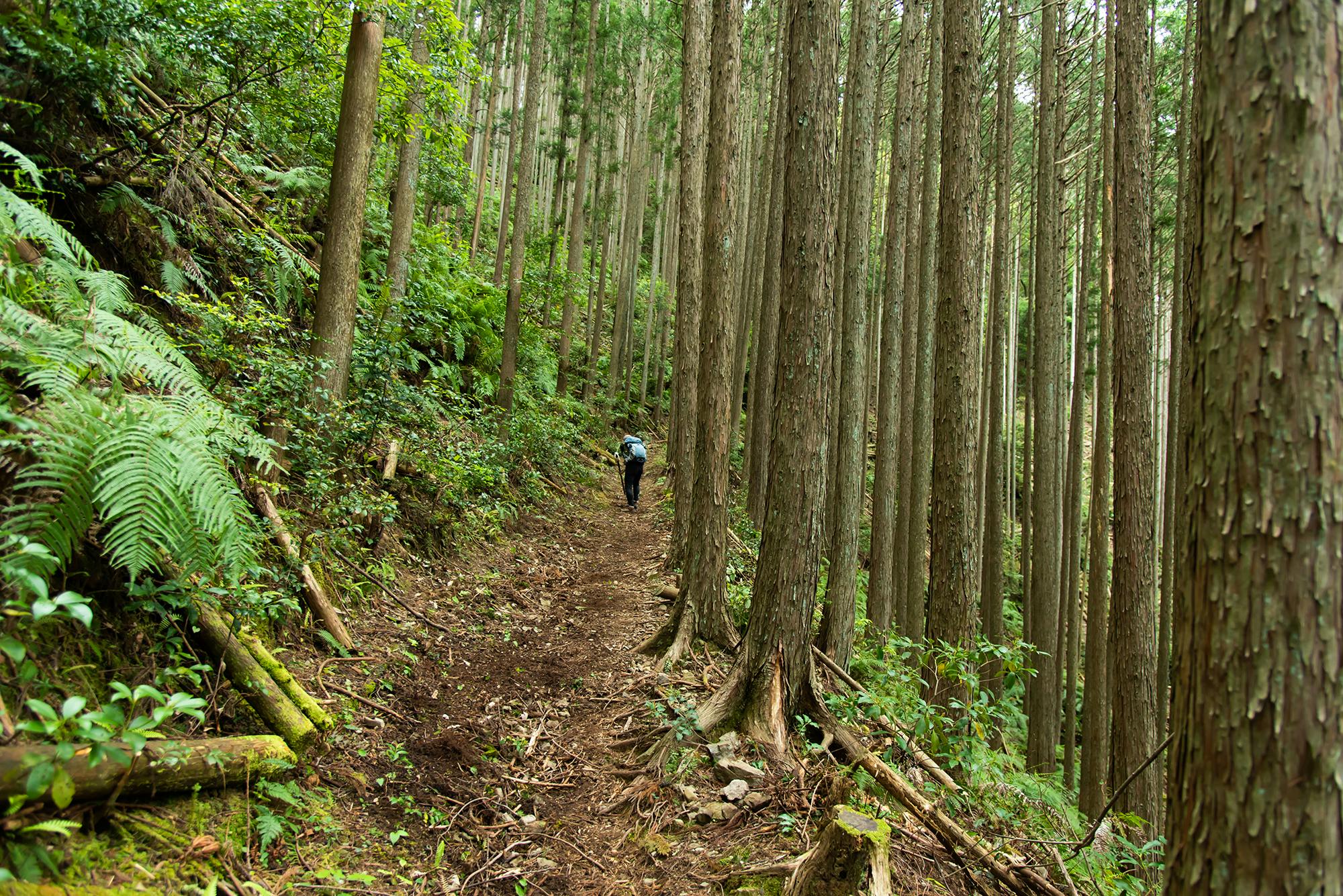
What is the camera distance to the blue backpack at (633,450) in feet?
41.2

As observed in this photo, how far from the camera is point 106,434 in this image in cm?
246

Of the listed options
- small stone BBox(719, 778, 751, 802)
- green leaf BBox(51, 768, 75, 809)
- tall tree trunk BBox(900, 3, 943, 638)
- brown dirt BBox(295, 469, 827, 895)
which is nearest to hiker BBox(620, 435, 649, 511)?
tall tree trunk BBox(900, 3, 943, 638)

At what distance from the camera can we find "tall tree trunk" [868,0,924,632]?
9258 millimetres

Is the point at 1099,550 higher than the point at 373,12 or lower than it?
lower

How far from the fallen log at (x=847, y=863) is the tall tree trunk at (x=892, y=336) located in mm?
6646

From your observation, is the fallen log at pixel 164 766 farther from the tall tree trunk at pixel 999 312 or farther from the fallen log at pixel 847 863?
the tall tree trunk at pixel 999 312

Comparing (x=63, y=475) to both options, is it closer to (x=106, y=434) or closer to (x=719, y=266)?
(x=106, y=434)

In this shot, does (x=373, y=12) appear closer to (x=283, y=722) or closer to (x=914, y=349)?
(x=283, y=722)

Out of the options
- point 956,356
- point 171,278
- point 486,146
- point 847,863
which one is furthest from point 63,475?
point 486,146

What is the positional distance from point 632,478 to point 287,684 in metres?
9.95

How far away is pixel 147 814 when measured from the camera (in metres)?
2.21

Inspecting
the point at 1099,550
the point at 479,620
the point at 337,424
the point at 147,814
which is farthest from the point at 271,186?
the point at 1099,550

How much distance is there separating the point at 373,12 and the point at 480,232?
20851mm

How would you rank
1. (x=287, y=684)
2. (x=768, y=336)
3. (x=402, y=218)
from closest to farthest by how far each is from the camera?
(x=287, y=684) → (x=402, y=218) → (x=768, y=336)
